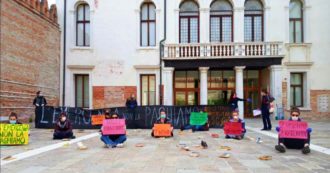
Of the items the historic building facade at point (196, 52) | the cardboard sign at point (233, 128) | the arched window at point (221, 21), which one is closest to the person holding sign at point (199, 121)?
the cardboard sign at point (233, 128)

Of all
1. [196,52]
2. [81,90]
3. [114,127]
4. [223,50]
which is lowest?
[114,127]

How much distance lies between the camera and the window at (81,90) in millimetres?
30797

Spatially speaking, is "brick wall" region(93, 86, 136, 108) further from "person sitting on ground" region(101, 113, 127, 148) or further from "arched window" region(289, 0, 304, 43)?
"person sitting on ground" region(101, 113, 127, 148)

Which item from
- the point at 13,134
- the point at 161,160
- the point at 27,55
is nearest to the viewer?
the point at 161,160

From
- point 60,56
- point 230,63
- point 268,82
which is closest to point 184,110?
point 230,63

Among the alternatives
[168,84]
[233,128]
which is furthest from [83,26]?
[233,128]

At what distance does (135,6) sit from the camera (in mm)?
30359

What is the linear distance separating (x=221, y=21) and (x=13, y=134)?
2070 cm

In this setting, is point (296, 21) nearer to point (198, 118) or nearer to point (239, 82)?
point (239, 82)

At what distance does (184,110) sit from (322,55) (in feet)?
45.8

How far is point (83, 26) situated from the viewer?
3092 cm

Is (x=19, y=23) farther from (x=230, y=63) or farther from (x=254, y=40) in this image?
(x=254, y=40)

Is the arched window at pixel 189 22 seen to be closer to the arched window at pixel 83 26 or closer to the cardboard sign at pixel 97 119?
the arched window at pixel 83 26

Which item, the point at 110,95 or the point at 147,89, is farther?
the point at 147,89
